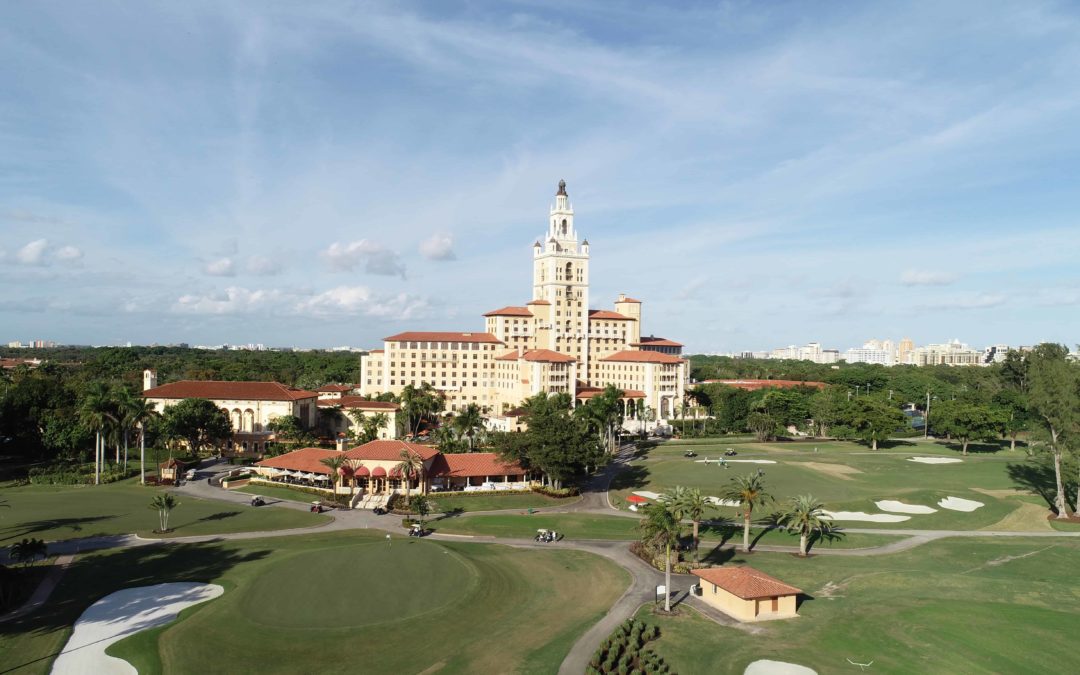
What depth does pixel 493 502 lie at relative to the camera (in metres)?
74.4

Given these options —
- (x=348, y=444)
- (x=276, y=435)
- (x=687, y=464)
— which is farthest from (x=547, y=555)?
(x=276, y=435)

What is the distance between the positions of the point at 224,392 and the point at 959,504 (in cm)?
10161

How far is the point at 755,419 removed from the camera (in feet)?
399

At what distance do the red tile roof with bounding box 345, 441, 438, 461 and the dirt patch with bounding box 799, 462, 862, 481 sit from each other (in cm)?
5043

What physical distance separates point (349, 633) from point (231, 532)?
27647 mm

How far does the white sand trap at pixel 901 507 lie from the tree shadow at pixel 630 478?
84.5 feet

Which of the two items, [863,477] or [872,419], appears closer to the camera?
[863,477]

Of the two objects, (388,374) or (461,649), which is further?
(388,374)

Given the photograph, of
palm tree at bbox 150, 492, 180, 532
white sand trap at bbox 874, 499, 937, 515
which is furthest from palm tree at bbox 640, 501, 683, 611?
palm tree at bbox 150, 492, 180, 532

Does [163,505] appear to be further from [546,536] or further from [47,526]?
[546,536]

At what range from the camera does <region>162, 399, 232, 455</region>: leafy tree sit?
304 ft

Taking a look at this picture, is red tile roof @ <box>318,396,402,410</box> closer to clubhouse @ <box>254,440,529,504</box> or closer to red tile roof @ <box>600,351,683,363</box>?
clubhouse @ <box>254,440,529,504</box>

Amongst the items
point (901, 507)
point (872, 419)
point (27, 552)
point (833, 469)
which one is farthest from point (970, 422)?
point (27, 552)

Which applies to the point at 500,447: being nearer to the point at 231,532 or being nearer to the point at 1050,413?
the point at 231,532
